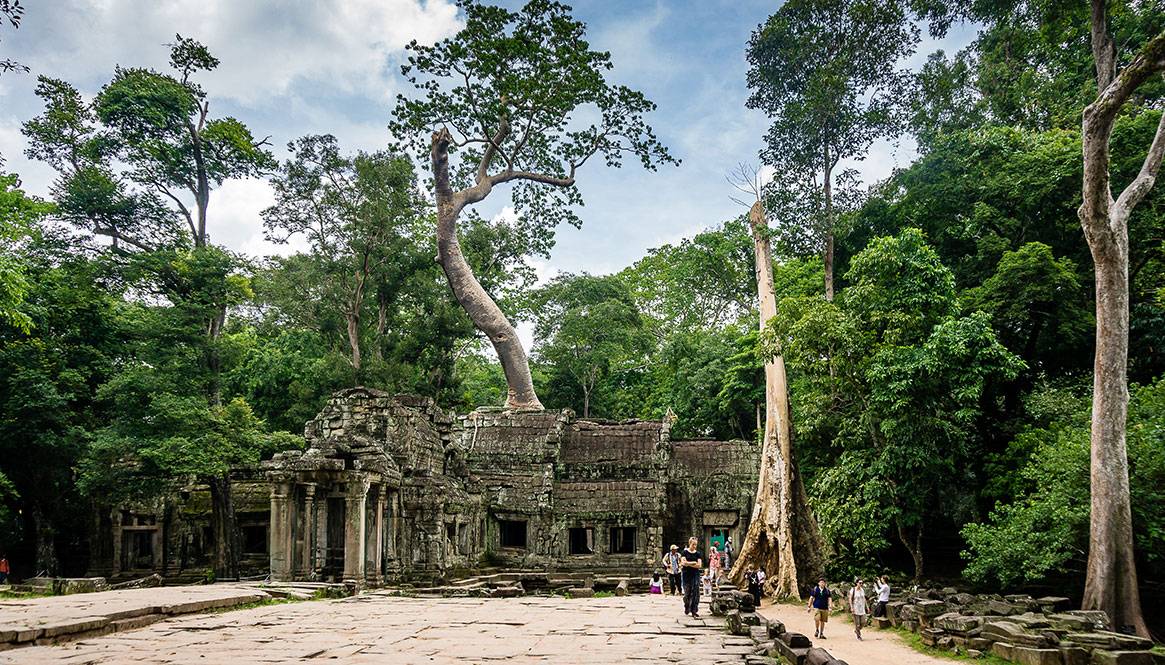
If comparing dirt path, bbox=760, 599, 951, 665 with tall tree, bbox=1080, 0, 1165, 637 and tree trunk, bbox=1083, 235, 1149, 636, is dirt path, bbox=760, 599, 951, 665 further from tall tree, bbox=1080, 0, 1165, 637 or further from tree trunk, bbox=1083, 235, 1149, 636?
tall tree, bbox=1080, 0, 1165, 637

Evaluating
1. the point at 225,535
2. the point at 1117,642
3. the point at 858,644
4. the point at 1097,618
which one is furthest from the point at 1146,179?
the point at 225,535

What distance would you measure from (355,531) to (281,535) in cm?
182

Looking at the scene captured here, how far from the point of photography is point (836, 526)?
17969 millimetres

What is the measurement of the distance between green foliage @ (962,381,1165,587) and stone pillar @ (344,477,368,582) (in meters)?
13.0

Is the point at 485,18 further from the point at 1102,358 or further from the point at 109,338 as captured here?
the point at 1102,358

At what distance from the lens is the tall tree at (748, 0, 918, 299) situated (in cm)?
2462

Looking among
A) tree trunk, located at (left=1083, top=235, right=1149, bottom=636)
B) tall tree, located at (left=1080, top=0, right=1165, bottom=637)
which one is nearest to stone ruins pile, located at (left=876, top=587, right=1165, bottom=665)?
tree trunk, located at (left=1083, top=235, right=1149, bottom=636)

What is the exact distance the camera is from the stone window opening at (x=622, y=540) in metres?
23.8

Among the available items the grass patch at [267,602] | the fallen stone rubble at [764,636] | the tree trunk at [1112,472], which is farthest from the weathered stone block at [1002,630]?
the grass patch at [267,602]

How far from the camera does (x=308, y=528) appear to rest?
16188 millimetres

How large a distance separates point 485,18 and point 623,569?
→ 19.0 metres

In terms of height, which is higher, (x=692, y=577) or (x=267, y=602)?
(x=692, y=577)

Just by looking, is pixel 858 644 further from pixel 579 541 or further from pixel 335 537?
pixel 579 541

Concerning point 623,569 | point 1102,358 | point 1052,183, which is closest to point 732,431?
point 623,569
